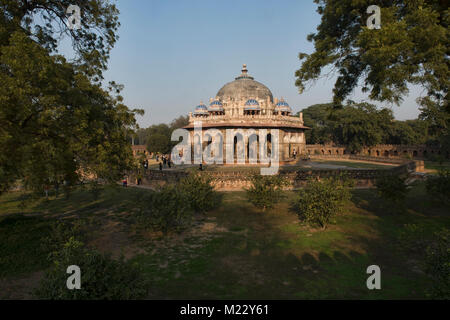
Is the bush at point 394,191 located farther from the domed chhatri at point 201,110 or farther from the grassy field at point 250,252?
the domed chhatri at point 201,110

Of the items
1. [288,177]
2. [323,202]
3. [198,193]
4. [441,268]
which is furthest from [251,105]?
[441,268]

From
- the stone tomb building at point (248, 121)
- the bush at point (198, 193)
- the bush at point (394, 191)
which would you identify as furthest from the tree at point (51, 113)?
the stone tomb building at point (248, 121)

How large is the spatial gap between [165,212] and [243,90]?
108ft

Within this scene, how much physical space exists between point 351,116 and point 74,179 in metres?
52.2

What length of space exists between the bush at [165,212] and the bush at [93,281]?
5.12 meters

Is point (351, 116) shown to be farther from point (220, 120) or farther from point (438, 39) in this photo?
point (438, 39)

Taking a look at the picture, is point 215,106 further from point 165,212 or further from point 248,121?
point 165,212

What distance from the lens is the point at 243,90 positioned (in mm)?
40812

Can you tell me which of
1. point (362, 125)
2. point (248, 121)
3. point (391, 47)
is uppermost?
point (362, 125)

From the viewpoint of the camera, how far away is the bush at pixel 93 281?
14.1ft

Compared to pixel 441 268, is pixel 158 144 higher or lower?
higher

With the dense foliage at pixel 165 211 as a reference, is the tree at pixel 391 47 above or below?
above

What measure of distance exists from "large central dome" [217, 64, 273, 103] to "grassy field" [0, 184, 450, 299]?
93.4ft

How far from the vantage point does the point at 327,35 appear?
1234 centimetres
